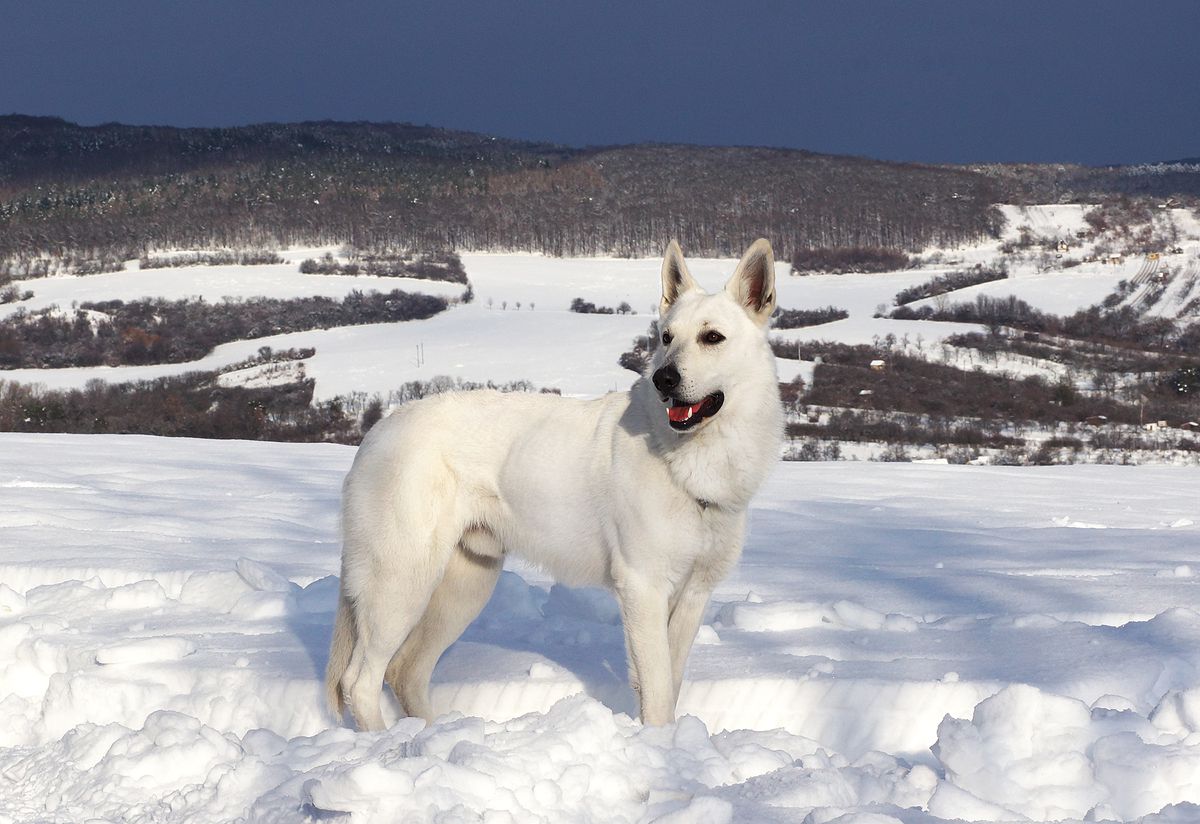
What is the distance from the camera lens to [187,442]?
2241 centimetres

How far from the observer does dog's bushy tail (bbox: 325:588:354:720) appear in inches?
195

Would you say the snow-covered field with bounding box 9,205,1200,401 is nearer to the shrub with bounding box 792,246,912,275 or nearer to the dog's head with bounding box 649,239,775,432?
the shrub with bounding box 792,246,912,275

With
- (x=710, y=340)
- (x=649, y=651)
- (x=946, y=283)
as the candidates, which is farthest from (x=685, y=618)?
(x=946, y=283)

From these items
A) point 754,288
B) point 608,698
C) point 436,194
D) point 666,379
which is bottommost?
point 608,698

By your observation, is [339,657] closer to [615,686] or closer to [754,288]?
[615,686]

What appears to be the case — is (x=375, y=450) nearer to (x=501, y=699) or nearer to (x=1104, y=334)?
(x=501, y=699)

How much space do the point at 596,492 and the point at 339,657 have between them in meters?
1.48

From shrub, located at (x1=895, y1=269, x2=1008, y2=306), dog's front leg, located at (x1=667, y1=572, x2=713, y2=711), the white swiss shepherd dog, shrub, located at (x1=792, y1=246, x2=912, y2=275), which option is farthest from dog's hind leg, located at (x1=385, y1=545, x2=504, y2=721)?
shrub, located at (x1=792, y1=246, x2=912, y2=275)

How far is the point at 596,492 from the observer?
472 cm

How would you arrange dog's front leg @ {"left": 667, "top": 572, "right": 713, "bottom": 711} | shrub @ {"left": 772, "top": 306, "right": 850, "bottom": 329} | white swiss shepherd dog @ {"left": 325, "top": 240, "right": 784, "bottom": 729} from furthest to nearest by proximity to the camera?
shrub @ {"left": 772, "top": 306, "right": 850, "bottom": 329} < dog's front leg @ {"left": 667, "top": 572, "right": 713, "bottom": 711} < white swiss shepherd dog @ {"left": 325, "top": 240, "right": 784, "bottom": 729}

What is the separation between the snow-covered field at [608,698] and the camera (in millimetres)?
3607

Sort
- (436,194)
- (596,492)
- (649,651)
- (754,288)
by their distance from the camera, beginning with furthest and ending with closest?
(436,194)
(754,288)
(596,492)
(649,651)

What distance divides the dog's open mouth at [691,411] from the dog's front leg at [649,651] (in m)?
0.69

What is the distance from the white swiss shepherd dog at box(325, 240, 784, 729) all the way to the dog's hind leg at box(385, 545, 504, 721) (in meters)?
0.01
